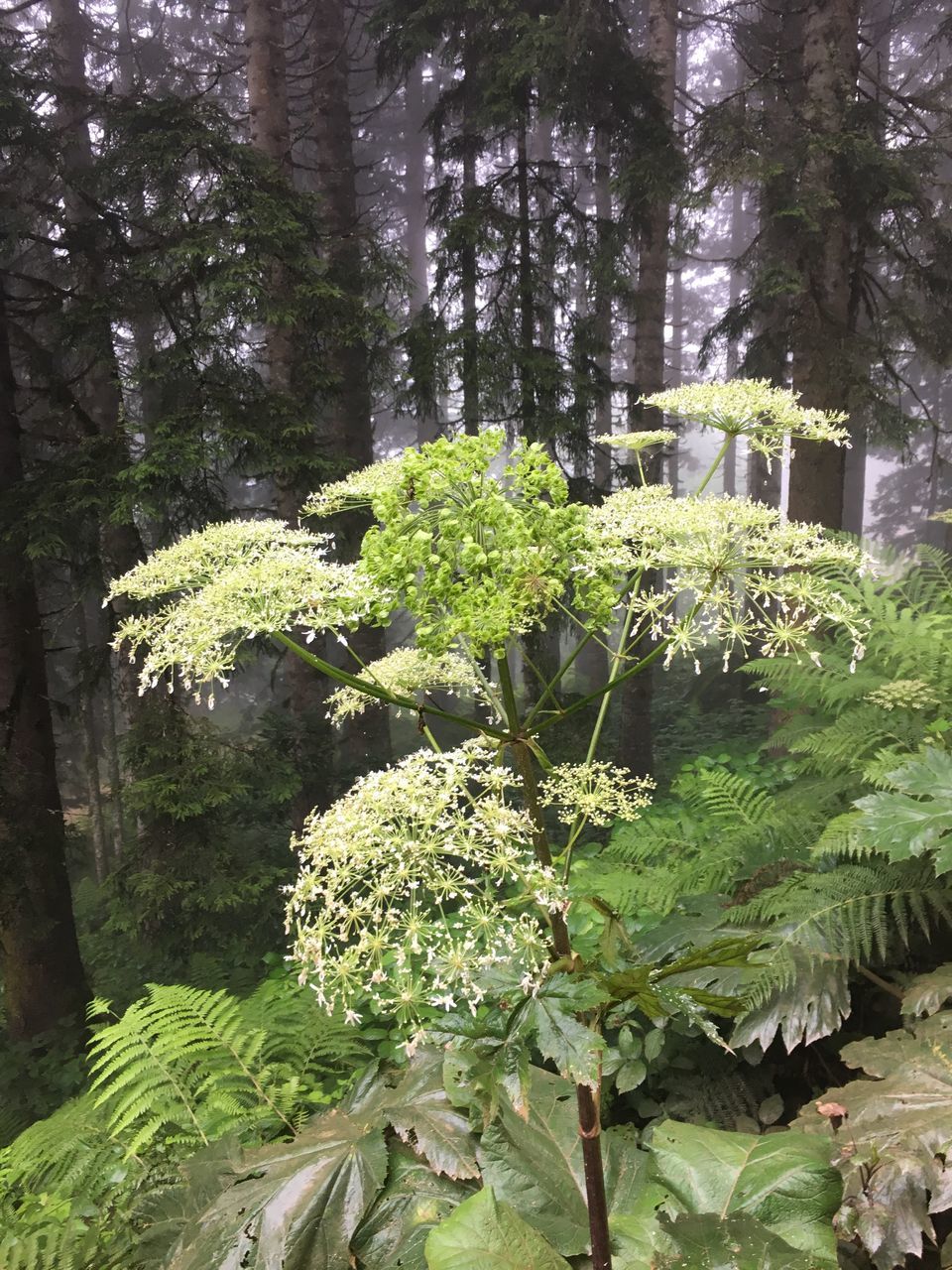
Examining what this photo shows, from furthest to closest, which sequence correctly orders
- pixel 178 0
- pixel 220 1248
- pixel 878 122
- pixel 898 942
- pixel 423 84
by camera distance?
pixel 423 84, pixel 178 0, pixel 878 122, pixel 898 942, pixel 220 1248

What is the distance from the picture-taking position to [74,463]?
16.9ft

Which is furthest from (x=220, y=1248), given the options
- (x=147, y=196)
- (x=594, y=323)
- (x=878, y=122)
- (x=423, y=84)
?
(x=423, y=84)

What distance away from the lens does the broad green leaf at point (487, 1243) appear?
128 centimetres

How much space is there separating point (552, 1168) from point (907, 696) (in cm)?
216

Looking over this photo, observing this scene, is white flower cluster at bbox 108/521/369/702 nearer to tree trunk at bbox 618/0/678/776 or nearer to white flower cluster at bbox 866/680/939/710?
white flower cluster at bbox 866/680/939/710

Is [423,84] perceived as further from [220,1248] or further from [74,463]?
[220,1248]

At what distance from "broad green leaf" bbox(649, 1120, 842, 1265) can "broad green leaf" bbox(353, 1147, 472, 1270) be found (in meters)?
0.51

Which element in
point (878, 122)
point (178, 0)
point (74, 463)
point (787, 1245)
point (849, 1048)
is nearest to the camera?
point (787, 1245)

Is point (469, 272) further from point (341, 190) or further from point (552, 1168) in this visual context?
point (552, 1168)

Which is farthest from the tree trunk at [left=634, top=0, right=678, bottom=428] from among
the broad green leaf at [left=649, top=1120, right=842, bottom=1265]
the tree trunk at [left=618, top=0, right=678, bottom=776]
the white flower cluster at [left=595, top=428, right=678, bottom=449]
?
the broad green leaf at [left=649, top=1120, right=842, bottom=1265]

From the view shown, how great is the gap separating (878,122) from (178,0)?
1092cm

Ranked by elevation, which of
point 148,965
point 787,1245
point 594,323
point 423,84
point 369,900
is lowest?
point 148,965

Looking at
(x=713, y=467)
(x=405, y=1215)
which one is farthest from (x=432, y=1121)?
(x=713, y=467)

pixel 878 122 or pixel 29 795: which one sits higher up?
pixel 878 122
